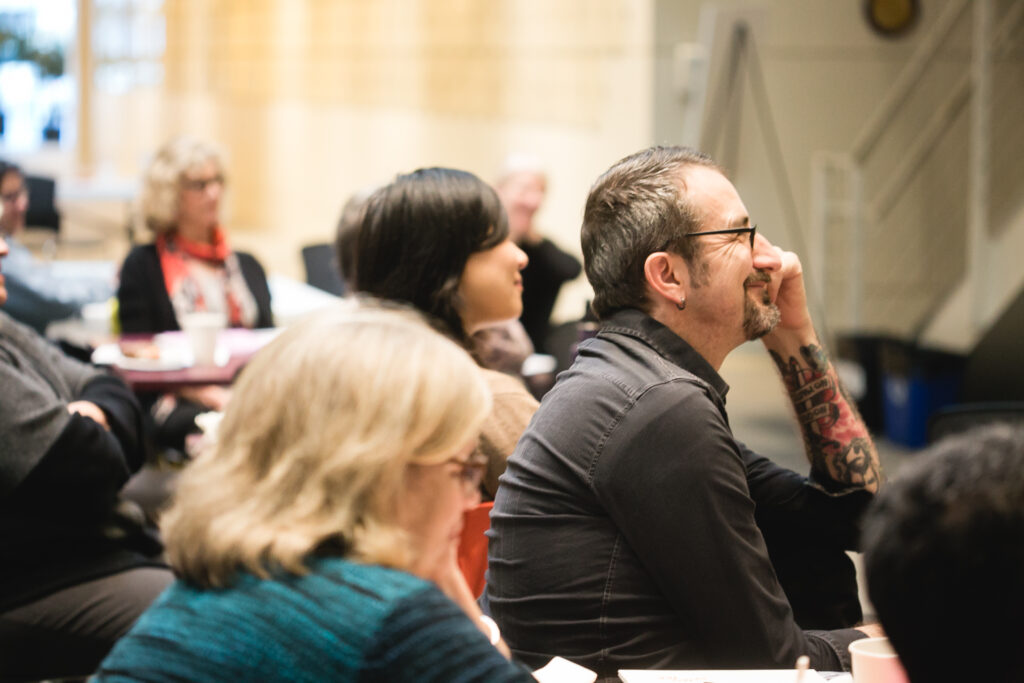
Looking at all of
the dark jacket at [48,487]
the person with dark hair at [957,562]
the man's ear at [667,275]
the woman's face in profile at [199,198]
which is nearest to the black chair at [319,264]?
the woman's face in profile at [199,198]

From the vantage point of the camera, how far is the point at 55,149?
11586 millimetres

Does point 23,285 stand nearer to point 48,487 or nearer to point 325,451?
point 48,487

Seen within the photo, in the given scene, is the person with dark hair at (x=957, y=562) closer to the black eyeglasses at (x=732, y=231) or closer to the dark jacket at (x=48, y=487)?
the black eyeglasses at (x=732, y=231)

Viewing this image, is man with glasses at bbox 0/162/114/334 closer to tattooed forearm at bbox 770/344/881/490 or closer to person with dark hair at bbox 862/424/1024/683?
tattooed forearm at bbox 770/344/881/490

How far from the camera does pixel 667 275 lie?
5.92 feet

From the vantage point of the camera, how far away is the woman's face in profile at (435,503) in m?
1.14

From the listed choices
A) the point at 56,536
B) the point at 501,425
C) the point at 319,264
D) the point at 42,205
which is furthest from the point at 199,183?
the point at 42,205

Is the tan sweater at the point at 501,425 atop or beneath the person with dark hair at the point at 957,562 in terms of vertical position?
beneath

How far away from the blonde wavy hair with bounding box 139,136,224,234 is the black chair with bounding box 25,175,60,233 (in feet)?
15.8

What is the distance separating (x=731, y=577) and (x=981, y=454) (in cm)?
69

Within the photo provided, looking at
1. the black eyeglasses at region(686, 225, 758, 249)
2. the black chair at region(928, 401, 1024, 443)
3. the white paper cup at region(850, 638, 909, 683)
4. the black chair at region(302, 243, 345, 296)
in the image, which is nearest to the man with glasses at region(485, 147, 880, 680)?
the black eyeglasses at region(686, 225, 758, 249)

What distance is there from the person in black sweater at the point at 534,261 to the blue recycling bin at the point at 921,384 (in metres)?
2.23

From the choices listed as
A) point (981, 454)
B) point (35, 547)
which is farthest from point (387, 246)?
point (981, 454)

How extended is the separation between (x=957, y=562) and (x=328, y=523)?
0.55m
